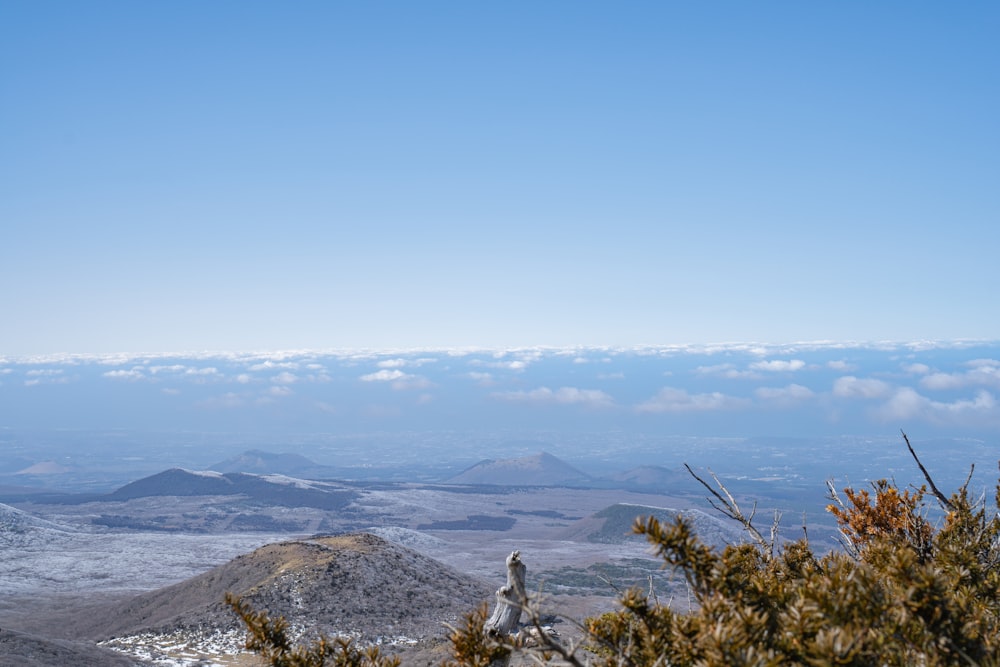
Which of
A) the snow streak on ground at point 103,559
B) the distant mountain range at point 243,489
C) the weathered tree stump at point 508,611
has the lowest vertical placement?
the distant mountain range at point 243,489

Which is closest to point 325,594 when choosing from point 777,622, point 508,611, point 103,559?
point 508,611

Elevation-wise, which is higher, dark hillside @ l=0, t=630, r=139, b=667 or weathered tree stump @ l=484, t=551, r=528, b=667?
weathered tree stump @ l=484, t=551, r=528, b=667

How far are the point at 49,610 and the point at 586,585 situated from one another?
161ft

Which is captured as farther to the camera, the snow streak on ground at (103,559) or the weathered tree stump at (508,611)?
the snow streak on ground at (103,559)

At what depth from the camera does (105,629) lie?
4353 centimetres

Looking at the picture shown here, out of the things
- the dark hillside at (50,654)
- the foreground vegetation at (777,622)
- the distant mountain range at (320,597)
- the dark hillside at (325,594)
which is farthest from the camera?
the dark hillside at (325,594)

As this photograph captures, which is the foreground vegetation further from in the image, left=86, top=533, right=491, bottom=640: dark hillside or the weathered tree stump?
left=86, top=533, right=491, bottom=640: dark hillside

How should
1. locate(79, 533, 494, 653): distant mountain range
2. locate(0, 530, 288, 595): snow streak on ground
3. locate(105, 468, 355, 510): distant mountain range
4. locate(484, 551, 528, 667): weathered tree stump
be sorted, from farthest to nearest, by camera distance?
1. locate(105, 468, 355, 510): distant mountain range
2. locate(0, 530, 288, 595): snow streak on ground
3. locate(79, 533, 494, 653): distant mountain range
4. locate(484, 551, 528, 667): weathered tree stump

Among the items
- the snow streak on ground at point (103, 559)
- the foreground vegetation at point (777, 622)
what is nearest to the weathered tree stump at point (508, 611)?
the foreground vegetation at point (777, 622)

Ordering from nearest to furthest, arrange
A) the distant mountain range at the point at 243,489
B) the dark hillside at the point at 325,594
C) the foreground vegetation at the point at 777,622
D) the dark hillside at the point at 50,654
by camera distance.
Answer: the foreground vegetation at the point at 777,622 → the dark hillside at the point at 50,654 → the dark hillside at the point at 325,594 → the distant mountain range at the point at 243,489

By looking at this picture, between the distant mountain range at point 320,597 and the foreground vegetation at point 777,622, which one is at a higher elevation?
the foreground vegetation at point 777,622

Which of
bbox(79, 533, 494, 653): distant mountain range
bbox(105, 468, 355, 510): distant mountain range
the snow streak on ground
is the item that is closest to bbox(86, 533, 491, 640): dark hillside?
bbox(79, 533, 494, 653): distant mountain range

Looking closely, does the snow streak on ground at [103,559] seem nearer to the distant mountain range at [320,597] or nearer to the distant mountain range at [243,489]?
the distant mountain range at [320,597]

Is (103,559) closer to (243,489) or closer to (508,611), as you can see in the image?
(508,611)
